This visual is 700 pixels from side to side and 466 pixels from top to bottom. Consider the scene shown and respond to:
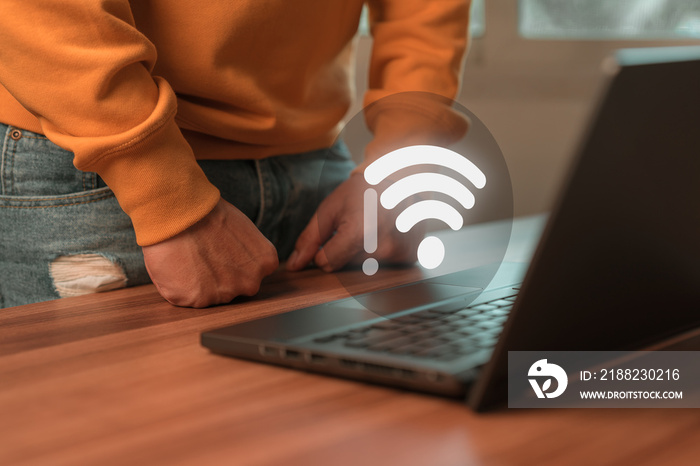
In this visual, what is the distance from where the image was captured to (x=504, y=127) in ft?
8.38

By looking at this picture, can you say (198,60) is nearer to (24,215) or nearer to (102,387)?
(24,215)

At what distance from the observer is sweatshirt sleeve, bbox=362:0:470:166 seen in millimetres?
913

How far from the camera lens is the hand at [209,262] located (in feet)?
2.31

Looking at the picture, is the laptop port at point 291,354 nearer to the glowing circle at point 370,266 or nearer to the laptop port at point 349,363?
the laptop port at point 349,363

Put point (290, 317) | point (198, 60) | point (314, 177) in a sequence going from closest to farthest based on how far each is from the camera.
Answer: point (290, 317), point (198, 60), point (314, 177)

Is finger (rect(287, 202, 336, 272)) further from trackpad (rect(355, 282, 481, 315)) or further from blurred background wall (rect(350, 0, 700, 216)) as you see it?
blurred background wall (rect(350, 0, 700, 216))

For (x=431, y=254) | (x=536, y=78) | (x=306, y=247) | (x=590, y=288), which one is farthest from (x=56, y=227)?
(x=536, y=78)

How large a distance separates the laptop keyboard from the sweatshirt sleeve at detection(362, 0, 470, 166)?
1.31 ft

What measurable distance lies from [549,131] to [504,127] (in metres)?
0.21

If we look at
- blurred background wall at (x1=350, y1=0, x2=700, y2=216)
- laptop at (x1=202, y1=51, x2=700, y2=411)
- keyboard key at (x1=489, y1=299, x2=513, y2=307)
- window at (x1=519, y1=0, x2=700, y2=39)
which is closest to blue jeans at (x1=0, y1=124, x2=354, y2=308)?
laptop at (x1=202, y1=51, x2=700, y2=411)

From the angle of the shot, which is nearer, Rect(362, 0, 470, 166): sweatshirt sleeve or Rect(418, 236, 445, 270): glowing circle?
Rect(418, 236, 445, 270): glowing circle

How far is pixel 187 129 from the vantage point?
2.99 ft

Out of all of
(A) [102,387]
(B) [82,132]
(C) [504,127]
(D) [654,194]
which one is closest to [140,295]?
(B) [82,132]

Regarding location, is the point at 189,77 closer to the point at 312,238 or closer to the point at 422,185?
the point at 312,238
